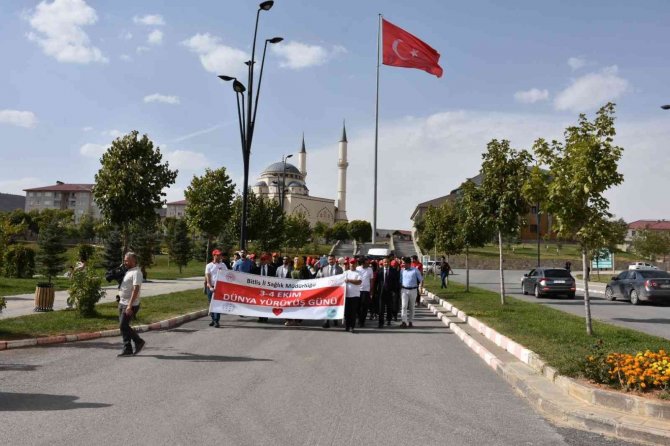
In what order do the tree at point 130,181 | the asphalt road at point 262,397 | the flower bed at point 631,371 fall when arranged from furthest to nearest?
the tree at point 130,181, the flower bed at point 631,371, the asphalt road at point 262,397

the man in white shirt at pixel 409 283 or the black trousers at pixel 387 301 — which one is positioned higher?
the man in white shirt at pixel 409 283

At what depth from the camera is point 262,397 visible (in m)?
6.43

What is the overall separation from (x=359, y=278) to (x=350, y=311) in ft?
2.71

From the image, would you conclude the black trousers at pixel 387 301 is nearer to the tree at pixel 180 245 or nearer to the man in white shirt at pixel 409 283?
the man in white shirt at pixel 409 283

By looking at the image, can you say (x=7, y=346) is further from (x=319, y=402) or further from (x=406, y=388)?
(x=406, y=388)

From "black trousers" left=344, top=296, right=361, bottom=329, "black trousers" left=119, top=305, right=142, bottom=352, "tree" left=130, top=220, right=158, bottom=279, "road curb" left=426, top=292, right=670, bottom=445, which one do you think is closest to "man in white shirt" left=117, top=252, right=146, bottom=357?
"black trousers" left=119, top=305, right=142, bottom=352

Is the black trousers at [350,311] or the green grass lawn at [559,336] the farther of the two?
the black trousers at [350,311]

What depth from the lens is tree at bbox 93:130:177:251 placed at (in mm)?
23672

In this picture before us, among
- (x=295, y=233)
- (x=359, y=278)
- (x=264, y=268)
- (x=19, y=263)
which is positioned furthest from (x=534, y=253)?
(x=359, y=278)

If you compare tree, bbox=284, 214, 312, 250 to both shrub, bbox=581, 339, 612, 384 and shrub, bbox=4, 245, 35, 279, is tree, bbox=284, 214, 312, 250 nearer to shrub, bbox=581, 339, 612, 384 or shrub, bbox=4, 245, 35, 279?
shrub, bbox=4, 245, 35, 279

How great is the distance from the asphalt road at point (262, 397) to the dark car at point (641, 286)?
14514mm

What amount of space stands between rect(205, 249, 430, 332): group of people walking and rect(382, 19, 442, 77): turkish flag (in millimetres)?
12959

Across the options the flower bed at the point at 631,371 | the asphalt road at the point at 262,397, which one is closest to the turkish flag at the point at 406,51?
the asphalt road at the point at 262,397

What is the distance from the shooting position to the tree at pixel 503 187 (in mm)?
18781
